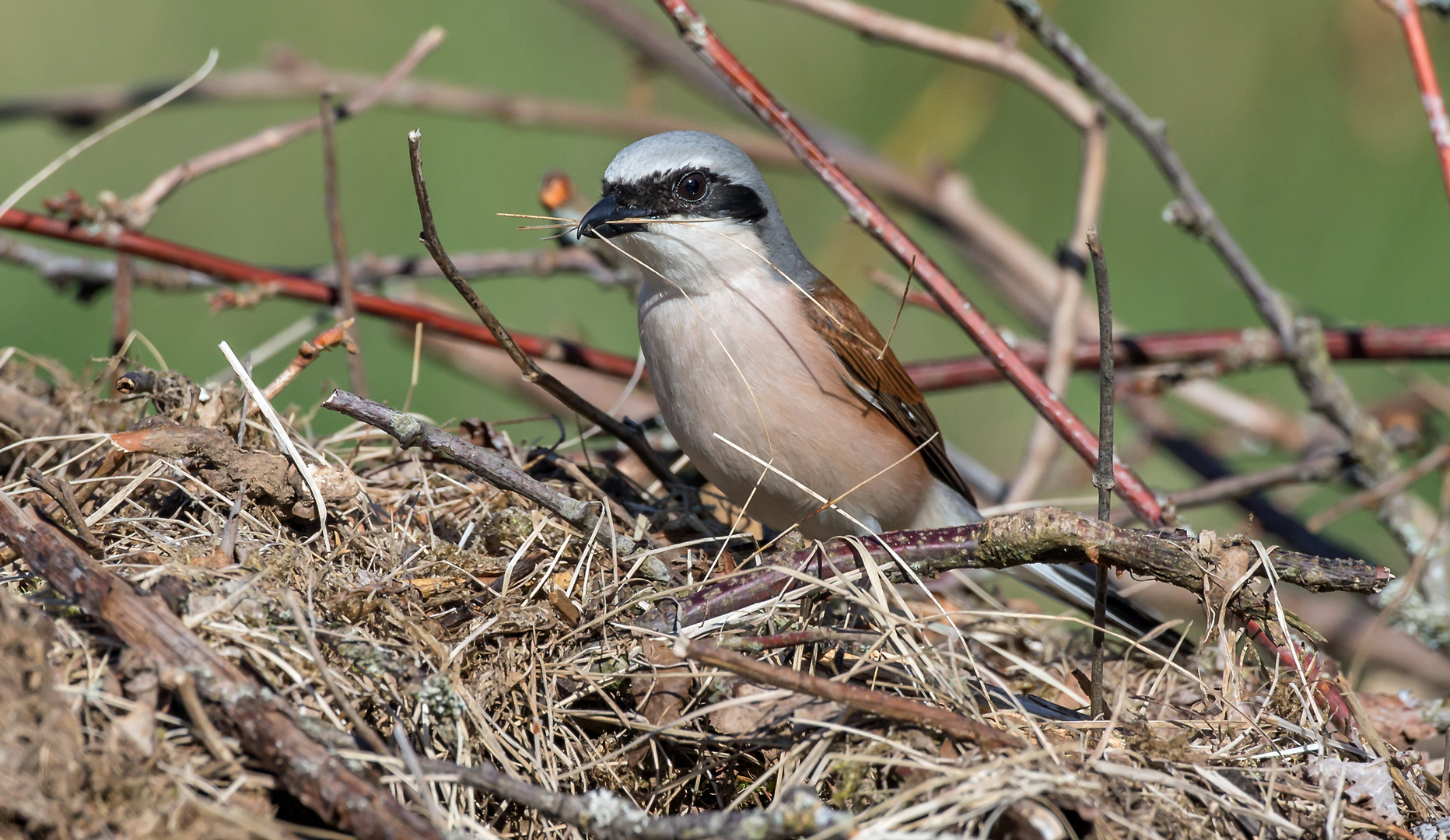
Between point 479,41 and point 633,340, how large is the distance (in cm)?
256

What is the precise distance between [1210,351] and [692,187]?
189cm

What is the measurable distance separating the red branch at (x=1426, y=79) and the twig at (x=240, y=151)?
286 cm

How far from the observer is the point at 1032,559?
6.95 feet

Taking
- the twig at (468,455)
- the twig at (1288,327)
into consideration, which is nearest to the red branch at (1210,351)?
the twig at (1288,327)

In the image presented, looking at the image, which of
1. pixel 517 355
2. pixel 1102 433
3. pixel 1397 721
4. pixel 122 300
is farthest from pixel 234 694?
pixel 1397 721

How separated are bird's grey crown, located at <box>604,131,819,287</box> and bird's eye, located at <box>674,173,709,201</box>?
0.10 feet

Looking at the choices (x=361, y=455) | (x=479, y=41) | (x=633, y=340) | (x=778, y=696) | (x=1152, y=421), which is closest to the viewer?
(x=778, y=696)

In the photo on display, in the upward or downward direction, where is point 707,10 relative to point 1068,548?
upward

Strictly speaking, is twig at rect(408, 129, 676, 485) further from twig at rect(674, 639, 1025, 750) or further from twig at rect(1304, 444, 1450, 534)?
twig at rect(1304, 444, 1450, 534)

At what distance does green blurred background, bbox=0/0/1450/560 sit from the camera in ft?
21.0

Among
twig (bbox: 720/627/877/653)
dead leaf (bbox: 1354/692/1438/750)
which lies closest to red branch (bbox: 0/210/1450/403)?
dead leaf (bbox: 1354/692/1438/750)

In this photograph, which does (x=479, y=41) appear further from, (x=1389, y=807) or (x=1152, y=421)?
(x=1389, y=807)

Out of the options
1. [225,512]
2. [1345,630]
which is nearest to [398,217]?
[225,512]

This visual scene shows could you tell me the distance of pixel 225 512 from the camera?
2.25 metres
